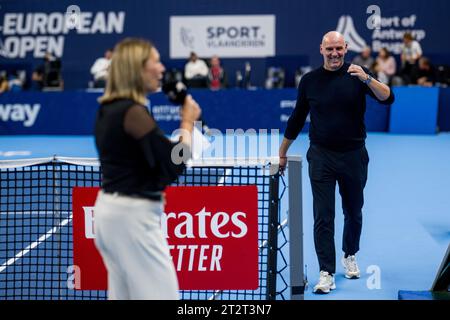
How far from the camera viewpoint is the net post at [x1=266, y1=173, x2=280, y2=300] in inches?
245

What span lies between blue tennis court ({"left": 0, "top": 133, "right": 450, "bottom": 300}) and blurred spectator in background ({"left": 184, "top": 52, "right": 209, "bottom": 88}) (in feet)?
14.1

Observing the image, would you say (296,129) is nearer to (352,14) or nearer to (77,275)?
(77,275)

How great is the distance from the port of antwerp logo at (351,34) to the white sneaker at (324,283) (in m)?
18.9

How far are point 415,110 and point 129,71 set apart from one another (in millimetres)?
16842

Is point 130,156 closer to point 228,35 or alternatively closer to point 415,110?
point 415,110

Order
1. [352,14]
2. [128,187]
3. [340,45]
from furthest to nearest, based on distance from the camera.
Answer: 1. [352,14]
2. [340,45]
3. [128,187]

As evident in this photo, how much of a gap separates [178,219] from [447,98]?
1595 cm

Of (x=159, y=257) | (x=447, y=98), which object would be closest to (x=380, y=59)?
(x=447, y=98)

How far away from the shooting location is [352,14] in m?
25.7

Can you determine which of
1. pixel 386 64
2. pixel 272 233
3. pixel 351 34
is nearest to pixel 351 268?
pixel 272 233

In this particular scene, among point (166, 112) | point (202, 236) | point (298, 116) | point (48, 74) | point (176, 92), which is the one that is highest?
point (48, 74)

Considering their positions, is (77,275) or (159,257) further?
(77,275)

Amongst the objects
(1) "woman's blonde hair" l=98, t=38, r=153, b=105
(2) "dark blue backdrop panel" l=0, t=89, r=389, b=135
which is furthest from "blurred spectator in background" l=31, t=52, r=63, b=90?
(1) "woman's blonde hair" l=98, t=38, r=153, b=105

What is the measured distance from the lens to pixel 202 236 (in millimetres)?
6172
